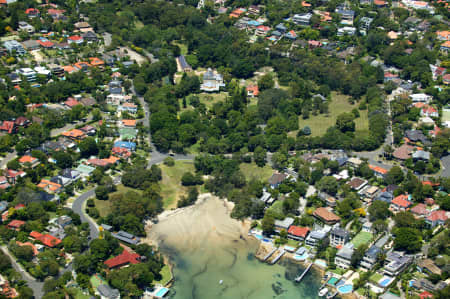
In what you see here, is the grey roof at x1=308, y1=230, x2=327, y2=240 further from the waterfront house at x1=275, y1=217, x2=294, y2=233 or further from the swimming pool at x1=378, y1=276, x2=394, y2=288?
the swimming pool at x1=378, y1=276, x2=394, y2=288

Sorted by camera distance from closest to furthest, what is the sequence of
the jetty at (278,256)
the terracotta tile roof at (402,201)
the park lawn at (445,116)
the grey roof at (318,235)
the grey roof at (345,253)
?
the grey roof at (345,253) → the jetty at (278,256) → the grey roof at (318,235) → the terracotta tile roof at (402,201) → the park lawn at (445,116)

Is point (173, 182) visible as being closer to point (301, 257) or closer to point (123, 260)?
point (123, 260)

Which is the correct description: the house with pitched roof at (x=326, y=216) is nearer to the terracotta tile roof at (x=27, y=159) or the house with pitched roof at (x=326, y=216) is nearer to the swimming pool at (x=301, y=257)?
the swimming pool at (x=301, y=257)

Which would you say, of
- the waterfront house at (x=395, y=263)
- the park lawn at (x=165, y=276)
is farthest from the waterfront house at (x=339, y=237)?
the park lawn at (x=165, y=276)

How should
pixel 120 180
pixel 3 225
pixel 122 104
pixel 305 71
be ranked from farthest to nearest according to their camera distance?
pixel 305 71 → pixel 122 104 → pixel 120 180 → pixel 3 225

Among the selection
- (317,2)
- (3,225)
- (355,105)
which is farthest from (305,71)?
(3,225)

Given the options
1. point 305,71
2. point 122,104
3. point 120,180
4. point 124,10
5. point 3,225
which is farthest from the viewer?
point 124,10

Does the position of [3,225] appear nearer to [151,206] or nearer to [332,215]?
[151,206]
